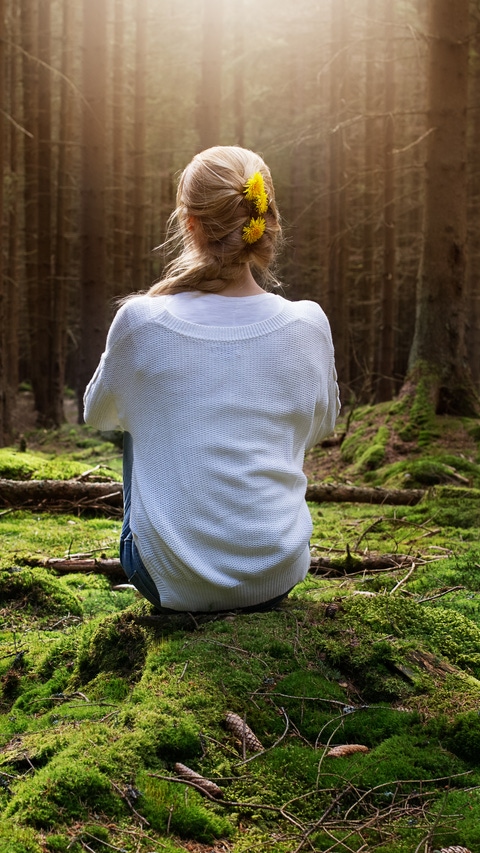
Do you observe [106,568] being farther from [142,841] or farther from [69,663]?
[142,841]

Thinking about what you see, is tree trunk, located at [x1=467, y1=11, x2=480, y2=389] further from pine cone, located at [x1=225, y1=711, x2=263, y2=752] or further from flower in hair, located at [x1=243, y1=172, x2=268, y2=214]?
pine cone, located at [x1=225, y1=711, x2=263, y2=752]

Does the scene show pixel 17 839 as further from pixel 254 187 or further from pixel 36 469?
pixel 36 469

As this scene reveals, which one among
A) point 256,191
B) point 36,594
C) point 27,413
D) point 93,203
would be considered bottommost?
point 27,413

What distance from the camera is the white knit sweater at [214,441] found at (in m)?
2.95

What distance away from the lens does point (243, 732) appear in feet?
8.23

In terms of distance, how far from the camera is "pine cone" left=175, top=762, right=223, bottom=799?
2.30 meters

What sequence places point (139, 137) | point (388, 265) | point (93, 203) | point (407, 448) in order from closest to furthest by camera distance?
point (407, 448) < point (93, 203) < point (388, 265) < point (139, 137)

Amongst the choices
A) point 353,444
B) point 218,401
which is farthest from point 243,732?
point 353,444

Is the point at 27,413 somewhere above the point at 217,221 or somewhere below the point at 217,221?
below

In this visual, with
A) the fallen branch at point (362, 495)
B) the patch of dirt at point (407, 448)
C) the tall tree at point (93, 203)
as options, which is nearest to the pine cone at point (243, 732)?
the fallen branch at point (362, 495)

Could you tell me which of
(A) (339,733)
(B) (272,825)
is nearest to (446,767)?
(A) (339,733)

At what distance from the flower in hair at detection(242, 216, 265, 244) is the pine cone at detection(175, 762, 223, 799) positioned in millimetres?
1833

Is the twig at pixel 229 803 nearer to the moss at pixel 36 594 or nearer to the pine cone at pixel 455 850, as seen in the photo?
the pine cone at pixel 455 850

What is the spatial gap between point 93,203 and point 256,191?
37.0ft
